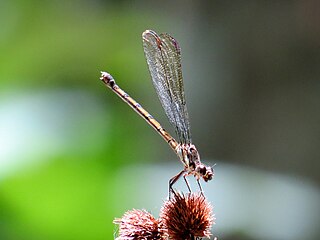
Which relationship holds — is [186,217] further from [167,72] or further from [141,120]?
[141,120]

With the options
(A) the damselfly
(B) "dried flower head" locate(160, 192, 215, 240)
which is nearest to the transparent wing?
(A) the damselfly

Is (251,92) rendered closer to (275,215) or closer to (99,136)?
(275,215)

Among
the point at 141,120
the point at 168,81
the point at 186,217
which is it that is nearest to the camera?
the point at 186,217

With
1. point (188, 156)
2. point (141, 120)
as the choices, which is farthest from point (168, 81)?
point (141, 120)

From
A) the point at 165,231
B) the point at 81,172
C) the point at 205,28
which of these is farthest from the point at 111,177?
the point at 205,28

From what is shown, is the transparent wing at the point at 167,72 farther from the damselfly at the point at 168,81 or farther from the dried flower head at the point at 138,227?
the dried flower head at the point at 138,227
